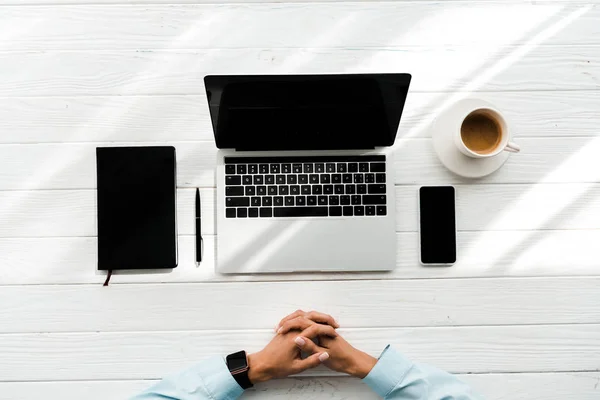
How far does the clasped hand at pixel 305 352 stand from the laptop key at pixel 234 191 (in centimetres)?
28

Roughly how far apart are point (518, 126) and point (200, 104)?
2.20 feet

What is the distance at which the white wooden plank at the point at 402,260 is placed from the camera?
102 centimetres

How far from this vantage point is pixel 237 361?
977 millimetres

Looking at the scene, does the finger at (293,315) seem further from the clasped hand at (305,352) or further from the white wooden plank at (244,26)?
the white wooden plank at (244,26)

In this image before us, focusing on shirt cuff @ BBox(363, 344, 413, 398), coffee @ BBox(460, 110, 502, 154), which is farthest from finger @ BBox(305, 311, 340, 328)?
coffee @ BBox(460, 110, 502, 154)

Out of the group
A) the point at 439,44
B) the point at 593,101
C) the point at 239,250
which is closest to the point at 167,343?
the point at 239,250

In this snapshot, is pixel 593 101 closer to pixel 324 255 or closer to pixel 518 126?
pixel 518 126

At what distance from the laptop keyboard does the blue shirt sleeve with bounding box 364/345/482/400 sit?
30 cm

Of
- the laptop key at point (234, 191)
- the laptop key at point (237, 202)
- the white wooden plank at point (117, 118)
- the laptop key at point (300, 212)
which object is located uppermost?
the white wooden plank at point (117, 118)

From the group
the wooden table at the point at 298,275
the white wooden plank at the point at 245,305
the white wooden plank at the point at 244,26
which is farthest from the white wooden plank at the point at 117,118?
the white wooden plank at the point at 245,305

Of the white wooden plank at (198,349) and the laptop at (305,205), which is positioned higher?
the laptop at (305,205)

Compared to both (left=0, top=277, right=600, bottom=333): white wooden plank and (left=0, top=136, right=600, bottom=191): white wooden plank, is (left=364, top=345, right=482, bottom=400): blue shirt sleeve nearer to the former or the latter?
(left=0, top=277, right=600, bottom=333): white wooden plank

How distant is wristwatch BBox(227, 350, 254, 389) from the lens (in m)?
0.97

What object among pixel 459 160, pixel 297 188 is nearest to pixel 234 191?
pixel 297 188
